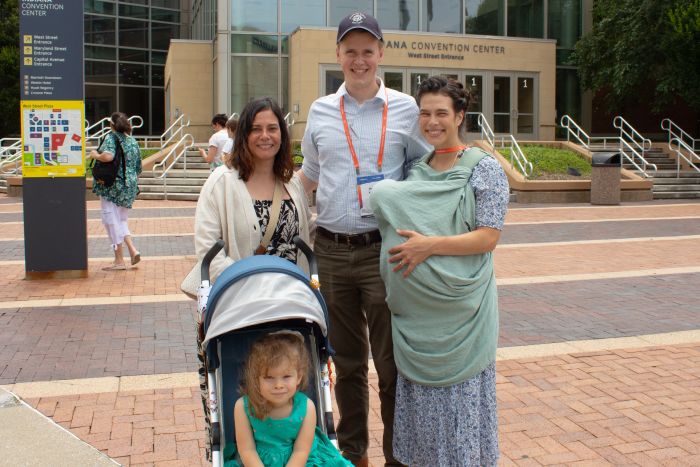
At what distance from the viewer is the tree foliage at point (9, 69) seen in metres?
33.1

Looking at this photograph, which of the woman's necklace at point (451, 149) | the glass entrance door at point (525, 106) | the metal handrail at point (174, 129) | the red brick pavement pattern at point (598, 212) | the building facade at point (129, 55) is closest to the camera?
the woman's necklace at point (451, 149)

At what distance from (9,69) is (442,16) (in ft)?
61.0

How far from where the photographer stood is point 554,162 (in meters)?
23.4

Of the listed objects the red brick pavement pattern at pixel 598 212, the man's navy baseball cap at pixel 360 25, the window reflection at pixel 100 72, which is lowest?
the red brick pavement pattern at pixel 598 212

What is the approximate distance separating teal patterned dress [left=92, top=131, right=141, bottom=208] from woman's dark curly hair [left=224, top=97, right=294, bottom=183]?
659 cm

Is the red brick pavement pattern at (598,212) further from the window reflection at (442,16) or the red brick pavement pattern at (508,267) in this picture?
the window reflection at (442,16)

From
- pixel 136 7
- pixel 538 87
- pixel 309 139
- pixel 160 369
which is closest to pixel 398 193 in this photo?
pixel 309 139

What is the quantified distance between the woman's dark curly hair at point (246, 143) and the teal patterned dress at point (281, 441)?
3.64ft

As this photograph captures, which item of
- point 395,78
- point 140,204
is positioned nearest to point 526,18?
point 395,78

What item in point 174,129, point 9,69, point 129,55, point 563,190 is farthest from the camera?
point 129,55

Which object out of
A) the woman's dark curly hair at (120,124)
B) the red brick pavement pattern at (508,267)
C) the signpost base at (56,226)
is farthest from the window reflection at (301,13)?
the signpost base at (56,226)

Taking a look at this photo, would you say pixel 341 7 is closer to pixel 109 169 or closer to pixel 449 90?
pixel 109 169

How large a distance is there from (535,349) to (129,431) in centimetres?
332

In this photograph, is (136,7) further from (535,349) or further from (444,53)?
(535,349)
